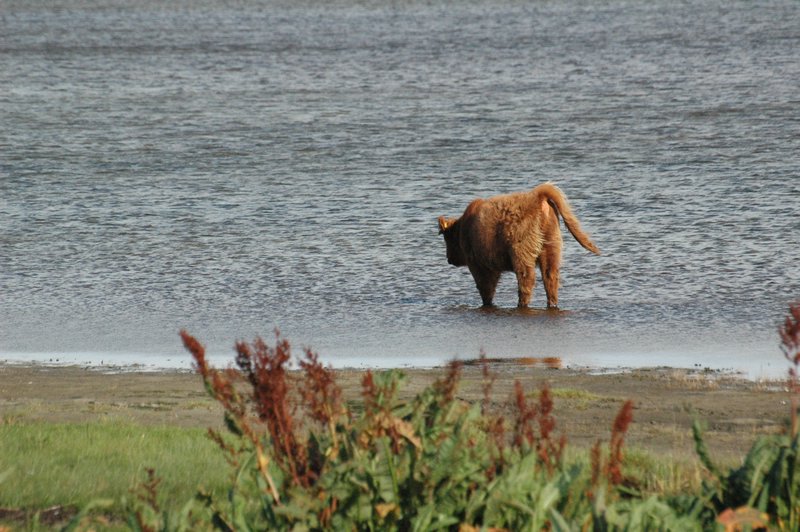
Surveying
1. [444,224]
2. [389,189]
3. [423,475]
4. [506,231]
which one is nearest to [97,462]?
[423,475]

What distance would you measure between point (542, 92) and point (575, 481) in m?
29.7

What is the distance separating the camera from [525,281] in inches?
602

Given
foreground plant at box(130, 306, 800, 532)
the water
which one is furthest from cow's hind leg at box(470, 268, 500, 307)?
foreground plant at box(130, 306, 800, 532)

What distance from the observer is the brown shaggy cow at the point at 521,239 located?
49.7ft

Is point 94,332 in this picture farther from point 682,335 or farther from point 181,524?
point 181,524

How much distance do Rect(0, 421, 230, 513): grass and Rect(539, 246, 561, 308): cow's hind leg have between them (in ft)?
23.6

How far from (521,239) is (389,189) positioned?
7.61 m

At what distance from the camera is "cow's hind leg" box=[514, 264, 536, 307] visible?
599 inches

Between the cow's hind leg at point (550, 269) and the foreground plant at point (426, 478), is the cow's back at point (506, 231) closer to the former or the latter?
the cow's hind leg at point (550, 269)

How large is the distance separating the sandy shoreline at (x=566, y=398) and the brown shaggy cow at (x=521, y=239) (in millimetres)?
3477

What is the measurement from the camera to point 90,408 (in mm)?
9781

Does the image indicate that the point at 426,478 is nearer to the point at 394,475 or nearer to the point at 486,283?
the point at 394,475

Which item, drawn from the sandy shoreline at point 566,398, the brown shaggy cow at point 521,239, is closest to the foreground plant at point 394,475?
the sandy shoreline at point 566,398

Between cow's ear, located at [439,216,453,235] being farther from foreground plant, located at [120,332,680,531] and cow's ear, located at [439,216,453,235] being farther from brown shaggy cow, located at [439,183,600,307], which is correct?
foreground plant, located at [120,332,680,531]
